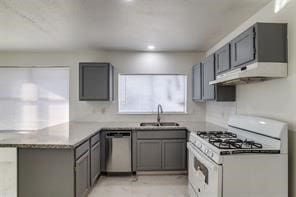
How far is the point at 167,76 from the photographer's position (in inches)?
200

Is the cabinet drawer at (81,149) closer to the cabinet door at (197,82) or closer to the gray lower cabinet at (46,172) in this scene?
the gray lower cabinet at (46,172)

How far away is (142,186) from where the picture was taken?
3.78 metres

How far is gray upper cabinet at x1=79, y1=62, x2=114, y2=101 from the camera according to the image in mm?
4453

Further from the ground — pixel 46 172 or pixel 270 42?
pixel 270 42

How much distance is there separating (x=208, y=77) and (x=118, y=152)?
202cm

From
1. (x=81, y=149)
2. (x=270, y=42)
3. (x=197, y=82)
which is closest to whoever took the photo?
(x=270, y=42)

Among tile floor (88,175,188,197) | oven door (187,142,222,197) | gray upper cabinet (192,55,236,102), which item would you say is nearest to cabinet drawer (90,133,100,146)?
tile floor (88,175,188,197)

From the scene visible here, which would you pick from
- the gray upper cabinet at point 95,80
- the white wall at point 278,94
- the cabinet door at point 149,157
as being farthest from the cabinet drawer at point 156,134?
the white wall at point 278,94

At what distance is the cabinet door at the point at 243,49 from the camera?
2.29 m

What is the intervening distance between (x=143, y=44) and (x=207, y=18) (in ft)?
5.26

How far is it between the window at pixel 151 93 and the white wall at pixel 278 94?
1.82 m

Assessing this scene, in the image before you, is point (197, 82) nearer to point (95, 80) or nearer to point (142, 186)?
point (95, 80)

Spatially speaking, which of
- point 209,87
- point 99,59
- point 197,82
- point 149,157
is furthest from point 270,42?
point 99,59

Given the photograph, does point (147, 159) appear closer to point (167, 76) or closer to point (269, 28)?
point (167, 76)
